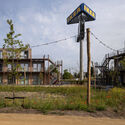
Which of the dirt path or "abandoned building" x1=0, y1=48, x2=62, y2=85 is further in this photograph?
"abandoned building" x1=0, y1=48, x2=62, y2=85

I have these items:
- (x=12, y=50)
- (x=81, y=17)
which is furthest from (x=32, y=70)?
(x=12, y=50)

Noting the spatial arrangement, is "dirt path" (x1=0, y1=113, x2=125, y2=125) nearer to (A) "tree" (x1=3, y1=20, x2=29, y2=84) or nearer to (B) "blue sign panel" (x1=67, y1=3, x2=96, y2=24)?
(A) "tree" (x1=3, y1=20, x2=29, y2=84)

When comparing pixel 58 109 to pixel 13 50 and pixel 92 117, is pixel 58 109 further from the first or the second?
pixel 13 50

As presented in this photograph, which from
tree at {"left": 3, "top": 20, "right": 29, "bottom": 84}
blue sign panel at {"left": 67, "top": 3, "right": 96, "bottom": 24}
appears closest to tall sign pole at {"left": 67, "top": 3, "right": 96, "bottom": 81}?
blue sign panel at {"left": 67, "top": 3, "right": 96, "bottom": 24}

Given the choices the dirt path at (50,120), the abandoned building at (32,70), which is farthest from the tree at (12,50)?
the abandoned building at (32,70)

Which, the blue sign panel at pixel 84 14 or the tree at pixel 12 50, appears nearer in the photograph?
the tree at pixel 12 50

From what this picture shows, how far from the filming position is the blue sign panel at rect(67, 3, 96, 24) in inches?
1296

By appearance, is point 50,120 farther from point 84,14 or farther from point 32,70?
point 84,14

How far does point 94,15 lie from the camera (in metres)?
36.2

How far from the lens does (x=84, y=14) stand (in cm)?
3438

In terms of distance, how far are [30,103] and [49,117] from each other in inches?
82.3

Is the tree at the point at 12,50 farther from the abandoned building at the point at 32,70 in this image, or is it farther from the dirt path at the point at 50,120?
the abandoned building at the point at 32,70

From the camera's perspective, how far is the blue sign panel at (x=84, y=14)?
108 feet

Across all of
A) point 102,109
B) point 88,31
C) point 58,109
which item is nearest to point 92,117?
point 102,109
